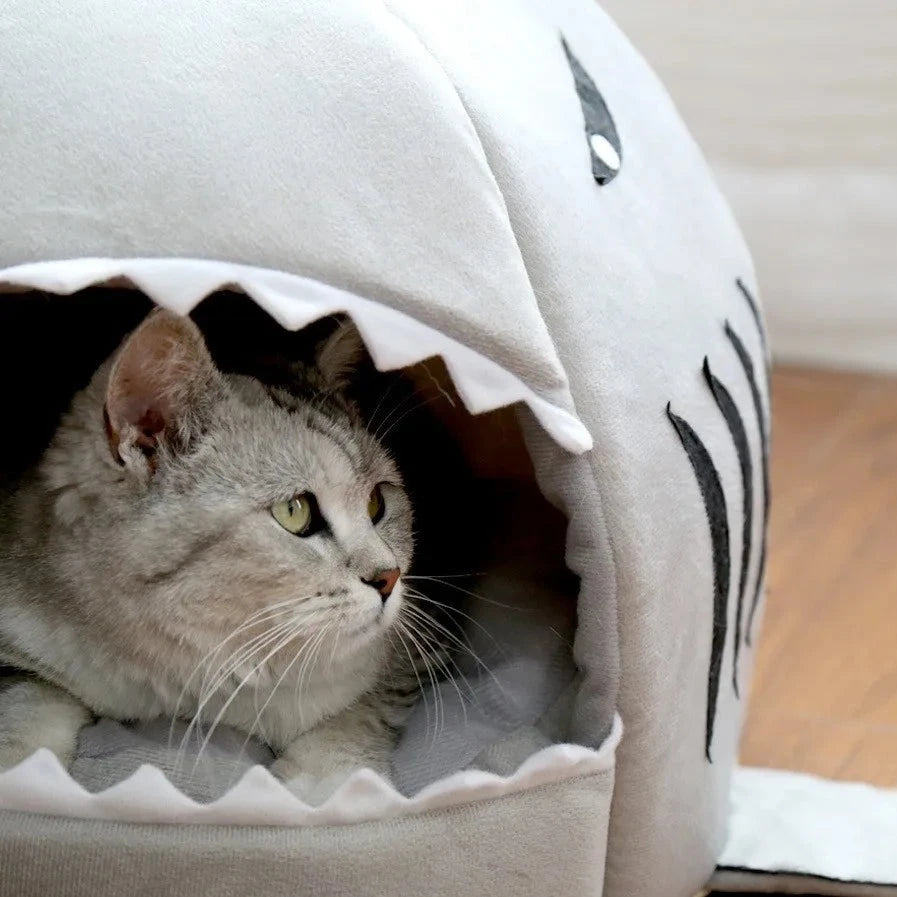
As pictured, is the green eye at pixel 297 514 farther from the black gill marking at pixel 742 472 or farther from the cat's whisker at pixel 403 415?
the black gill marking at pixel 742 472

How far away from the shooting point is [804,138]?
7.57 feet

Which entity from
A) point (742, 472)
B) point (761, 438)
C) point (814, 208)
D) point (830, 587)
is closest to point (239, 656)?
point (742, 472)

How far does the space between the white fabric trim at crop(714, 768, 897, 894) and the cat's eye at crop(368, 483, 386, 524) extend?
52 cm

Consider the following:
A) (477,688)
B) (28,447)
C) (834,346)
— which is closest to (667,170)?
(477,688)

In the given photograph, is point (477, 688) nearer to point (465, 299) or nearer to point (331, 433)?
point (331, 433)

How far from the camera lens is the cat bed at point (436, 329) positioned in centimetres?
93

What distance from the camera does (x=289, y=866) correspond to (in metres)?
0.95

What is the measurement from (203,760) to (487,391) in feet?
1.27

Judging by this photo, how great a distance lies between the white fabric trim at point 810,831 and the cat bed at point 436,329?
0.45 ft

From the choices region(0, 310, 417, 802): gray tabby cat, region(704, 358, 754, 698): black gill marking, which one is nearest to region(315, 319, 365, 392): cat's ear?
region(0, 310, 417, 802): gray tabby cat

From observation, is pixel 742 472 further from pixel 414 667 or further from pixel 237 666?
pixel 237 666

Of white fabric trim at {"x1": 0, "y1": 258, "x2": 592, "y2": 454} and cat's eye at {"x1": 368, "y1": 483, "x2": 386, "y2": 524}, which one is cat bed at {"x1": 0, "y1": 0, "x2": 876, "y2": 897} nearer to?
white fabric trim at {"x1": 0, "y1": 258, "x2": 592, "y2": 454}

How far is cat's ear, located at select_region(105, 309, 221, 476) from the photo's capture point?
0.95 m

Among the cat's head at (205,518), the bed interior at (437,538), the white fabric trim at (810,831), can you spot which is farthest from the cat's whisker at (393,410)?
the white fabric trim at (810,831)
